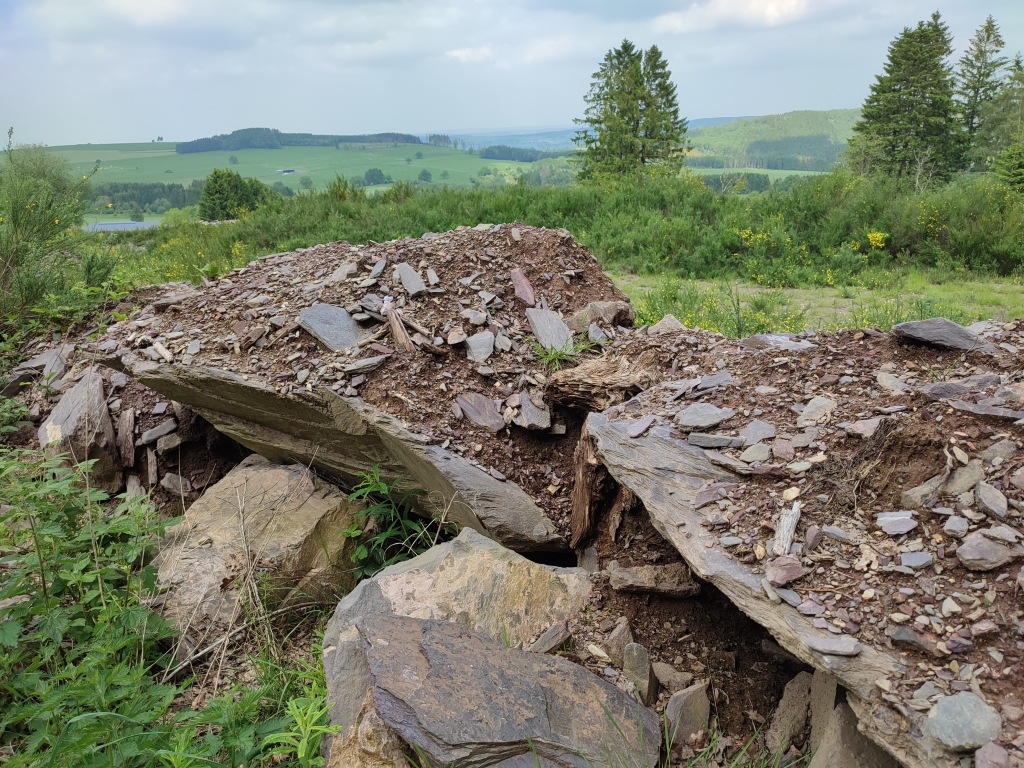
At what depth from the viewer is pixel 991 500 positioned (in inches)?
78.7

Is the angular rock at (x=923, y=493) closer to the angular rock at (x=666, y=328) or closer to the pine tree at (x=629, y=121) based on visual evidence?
the angular rock at (x=666, y=328)

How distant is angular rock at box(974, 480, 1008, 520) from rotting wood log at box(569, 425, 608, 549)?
147cm

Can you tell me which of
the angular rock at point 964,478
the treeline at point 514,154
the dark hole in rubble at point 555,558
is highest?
the treeline at point 514,154

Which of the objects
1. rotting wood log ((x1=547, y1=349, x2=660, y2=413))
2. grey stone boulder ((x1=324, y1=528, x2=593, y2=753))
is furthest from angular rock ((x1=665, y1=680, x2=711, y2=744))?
rotting wood log ((x1=547, y1=349, x2=660, y2=413))

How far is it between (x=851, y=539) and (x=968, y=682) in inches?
20.5

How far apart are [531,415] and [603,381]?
0.49m

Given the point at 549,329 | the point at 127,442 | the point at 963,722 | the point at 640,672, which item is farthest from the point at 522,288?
the point at 963,722

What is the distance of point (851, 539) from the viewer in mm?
2098

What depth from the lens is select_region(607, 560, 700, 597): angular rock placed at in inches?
106

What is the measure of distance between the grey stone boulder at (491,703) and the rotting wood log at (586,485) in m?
0.90

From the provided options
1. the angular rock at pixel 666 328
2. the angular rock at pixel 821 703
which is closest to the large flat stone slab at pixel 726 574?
the angular rock at pixel 821 703

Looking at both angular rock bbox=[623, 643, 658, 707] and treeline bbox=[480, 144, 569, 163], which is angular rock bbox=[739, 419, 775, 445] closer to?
angular rock bbox=[623, 643, 658, 707]

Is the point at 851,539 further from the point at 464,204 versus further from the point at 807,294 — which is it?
the point at 464,204

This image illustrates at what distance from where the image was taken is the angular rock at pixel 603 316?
172 inches
